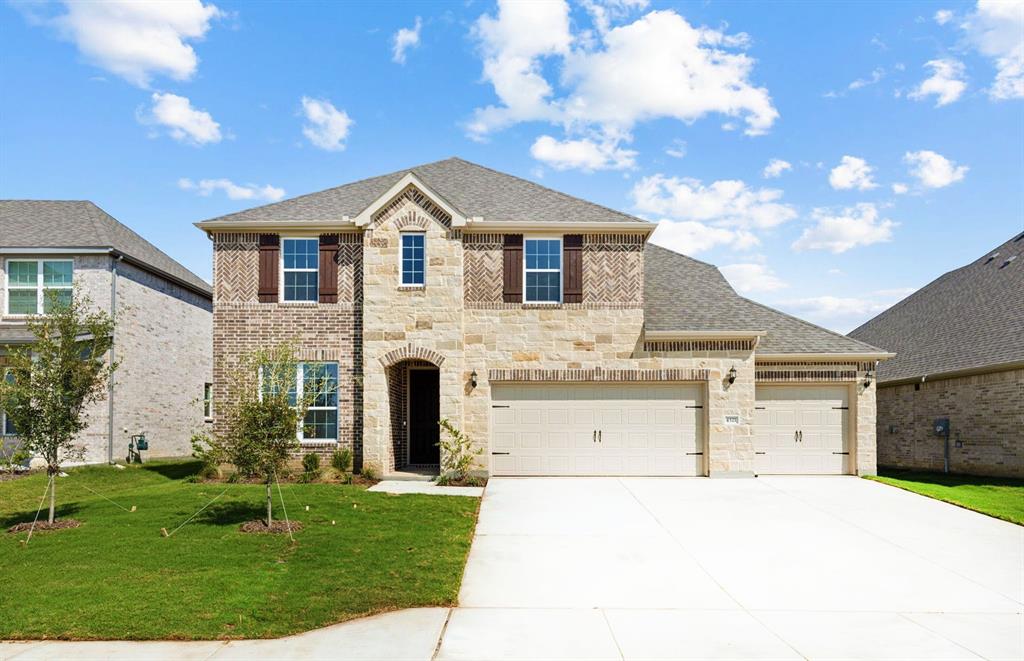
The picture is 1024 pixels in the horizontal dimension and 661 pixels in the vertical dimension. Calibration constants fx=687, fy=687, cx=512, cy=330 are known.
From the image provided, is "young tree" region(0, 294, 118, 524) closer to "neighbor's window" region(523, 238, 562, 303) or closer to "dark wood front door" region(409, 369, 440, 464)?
"dark wood front door" region(409, 369, 440, 464)

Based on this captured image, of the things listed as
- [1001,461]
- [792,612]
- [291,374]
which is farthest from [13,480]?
[1001,461]

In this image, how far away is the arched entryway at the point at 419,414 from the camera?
18.9 metres

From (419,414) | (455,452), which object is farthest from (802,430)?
(419,414)

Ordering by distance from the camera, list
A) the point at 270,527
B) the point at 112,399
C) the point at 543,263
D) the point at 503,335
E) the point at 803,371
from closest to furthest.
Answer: the point at 270,527
the point at 503,335
the point at 543,263
the point at 803,371
the point at 112,399

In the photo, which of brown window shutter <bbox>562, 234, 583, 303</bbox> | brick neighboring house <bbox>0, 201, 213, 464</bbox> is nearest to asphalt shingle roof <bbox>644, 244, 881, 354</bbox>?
brown window shutter <bbox>562, 234, 583, 303</bbox>

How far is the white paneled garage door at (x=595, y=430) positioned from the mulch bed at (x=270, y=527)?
268 inches

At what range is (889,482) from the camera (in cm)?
1714

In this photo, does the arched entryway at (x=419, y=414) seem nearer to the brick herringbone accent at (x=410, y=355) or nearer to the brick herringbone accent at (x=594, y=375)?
the brick herringbone accent at (x=410, y=355)

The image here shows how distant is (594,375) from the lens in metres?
17.4

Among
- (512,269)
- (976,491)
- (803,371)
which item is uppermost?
(512,269)

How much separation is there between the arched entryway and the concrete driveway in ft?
16.5

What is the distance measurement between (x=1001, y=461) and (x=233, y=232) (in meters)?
21.4

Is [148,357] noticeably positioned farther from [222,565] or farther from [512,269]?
[222,565]

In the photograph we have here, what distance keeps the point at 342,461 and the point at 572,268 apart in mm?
7547
